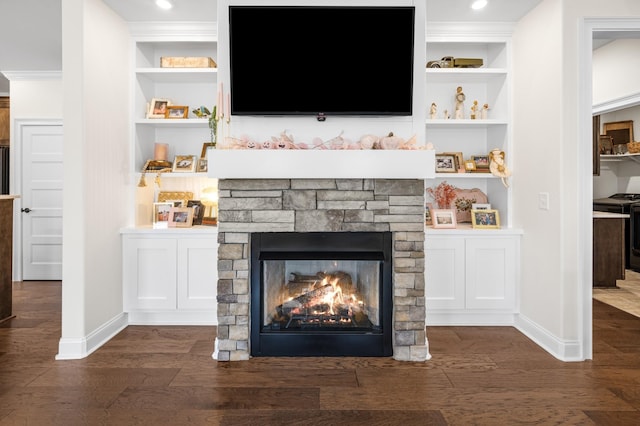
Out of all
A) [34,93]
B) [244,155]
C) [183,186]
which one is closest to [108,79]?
[183,186]

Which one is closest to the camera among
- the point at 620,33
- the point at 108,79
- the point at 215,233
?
the point at 620,33

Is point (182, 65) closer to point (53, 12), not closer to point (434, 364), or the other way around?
point (53, 12)

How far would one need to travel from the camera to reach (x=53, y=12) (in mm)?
3959

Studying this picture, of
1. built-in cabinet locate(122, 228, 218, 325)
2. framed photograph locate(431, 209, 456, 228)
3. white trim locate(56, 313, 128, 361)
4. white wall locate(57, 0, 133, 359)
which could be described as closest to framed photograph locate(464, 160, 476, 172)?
framed photograph locate(431, 209, 456, 228)

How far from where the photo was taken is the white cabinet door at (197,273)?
3.97m

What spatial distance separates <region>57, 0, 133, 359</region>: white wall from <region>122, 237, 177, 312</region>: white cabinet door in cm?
8

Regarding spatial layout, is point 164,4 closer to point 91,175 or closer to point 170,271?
point 91,175

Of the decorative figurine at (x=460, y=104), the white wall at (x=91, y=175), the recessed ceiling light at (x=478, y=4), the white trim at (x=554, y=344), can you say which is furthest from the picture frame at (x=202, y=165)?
the white trim at (x=554, y=344)

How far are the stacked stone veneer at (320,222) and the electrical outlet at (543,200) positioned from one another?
97cm

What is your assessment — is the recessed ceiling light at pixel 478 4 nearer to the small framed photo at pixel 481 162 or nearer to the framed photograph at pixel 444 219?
the small framed photo at pixel 481 162

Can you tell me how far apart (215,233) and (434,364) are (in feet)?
6.56

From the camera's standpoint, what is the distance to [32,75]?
587cm

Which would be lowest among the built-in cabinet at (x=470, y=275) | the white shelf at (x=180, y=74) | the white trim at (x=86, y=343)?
the white trim at (x=86, y=343)

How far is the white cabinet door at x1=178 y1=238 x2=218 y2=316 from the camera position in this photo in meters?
3.97
